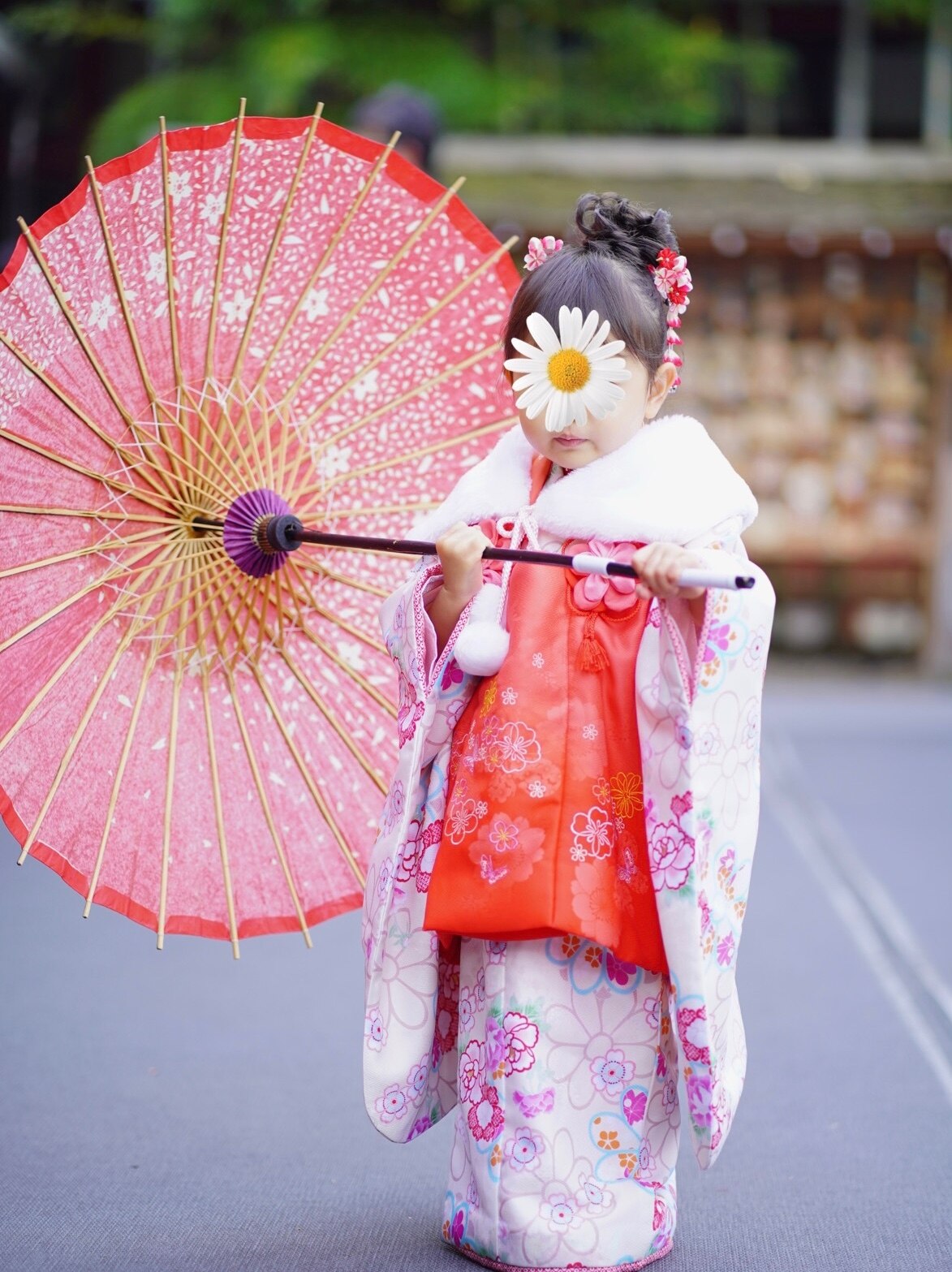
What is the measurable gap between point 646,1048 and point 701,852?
1.06ft

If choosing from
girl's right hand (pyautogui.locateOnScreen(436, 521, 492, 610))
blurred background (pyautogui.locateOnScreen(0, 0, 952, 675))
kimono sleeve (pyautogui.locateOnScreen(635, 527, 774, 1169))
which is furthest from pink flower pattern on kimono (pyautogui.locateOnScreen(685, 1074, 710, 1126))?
blurred background (pyautogui.locateOnScreen(0, 0, 952, 675))

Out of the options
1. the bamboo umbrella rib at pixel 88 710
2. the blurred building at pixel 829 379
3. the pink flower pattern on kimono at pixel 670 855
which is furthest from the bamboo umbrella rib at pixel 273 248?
the blurred building at pixel 829 379

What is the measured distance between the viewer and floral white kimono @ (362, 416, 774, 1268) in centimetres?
210

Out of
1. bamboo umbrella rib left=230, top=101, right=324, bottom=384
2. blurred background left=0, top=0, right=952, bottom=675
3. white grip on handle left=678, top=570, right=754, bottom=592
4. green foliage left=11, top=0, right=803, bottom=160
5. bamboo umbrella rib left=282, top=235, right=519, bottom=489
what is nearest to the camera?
white grip on handle left=678, top=570, right=754, bottom=592

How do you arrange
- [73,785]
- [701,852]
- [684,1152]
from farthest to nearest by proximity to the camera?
[684,1152]
[73,785]
[701,852]

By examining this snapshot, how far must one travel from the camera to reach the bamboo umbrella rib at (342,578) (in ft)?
8.07

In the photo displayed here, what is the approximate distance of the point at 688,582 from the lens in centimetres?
193

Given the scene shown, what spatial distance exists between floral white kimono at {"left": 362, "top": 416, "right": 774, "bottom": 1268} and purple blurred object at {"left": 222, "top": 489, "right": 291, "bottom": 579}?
22cm

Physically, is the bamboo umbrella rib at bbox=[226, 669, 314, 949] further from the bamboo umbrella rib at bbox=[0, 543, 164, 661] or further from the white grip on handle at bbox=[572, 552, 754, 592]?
the white grip on handle at bbox=[572, 552, 754, 592]

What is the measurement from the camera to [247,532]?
7.48 ft

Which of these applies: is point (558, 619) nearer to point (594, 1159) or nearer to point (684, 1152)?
point (594, 1159)

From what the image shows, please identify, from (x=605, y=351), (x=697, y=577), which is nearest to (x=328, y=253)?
(x=605, y=351)

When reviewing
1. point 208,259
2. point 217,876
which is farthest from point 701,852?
point 208,259

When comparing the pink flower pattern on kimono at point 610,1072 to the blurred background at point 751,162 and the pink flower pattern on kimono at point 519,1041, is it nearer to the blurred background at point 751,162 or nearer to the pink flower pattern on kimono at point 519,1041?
the pink flower pattern on kimono at point 519,1041
